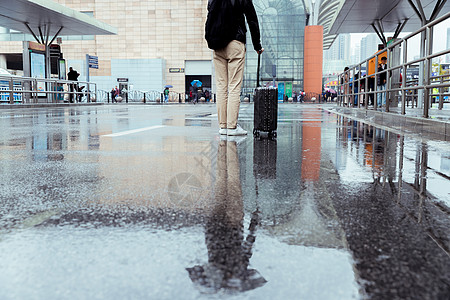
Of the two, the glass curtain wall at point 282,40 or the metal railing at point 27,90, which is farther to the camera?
the glass curtain wall at point 282,40

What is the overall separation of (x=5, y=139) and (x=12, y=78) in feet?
46.5

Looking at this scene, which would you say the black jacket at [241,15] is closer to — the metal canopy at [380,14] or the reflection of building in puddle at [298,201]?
the reflection of building in puddle at [298,201]

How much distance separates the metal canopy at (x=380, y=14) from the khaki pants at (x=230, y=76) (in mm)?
9862

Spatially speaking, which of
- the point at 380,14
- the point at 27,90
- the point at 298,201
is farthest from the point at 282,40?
the point at 298,201

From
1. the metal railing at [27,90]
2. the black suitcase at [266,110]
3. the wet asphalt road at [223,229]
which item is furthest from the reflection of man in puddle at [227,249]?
the metal railing at [27,90]

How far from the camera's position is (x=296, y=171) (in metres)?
3.55

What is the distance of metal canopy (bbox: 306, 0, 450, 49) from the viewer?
15.7m

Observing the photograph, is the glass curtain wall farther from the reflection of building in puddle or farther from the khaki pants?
the reflection of building in puddle

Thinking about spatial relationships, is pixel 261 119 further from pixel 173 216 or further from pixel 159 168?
pixel 173 216

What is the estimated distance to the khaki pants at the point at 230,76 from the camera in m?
6.24

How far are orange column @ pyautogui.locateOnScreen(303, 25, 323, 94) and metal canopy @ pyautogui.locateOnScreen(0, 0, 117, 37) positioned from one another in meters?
31.1

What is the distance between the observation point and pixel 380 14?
18.1 meters

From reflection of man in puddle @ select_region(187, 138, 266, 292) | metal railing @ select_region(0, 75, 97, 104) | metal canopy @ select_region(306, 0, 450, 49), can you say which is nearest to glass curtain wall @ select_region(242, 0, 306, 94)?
metal canopy @ select_region(306, 0, 450, 49)

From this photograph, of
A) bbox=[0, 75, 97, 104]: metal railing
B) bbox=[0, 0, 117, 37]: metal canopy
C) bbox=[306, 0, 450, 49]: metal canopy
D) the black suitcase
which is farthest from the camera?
bbox=[0, 0, 117, 37]: metal canopy
